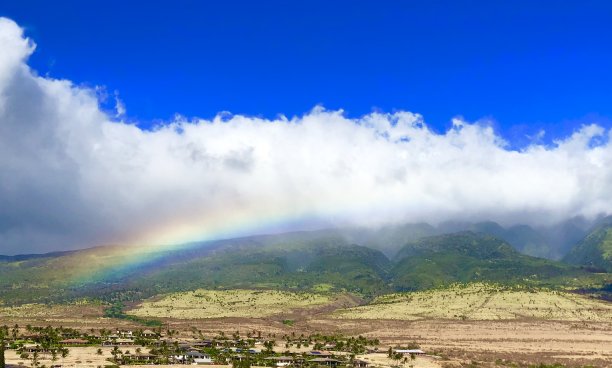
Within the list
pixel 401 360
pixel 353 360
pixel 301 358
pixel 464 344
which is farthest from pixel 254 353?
pixel 464 344

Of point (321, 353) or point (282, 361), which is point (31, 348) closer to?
point (282, 361)

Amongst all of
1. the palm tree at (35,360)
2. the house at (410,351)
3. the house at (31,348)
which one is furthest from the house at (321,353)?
the house at (31,348)

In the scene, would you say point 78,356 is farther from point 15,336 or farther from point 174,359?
point 15,336

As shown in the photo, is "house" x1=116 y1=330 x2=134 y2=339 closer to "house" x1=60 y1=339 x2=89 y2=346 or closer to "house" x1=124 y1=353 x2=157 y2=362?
"house" x1=60 y1=339 x2=89 y2=346

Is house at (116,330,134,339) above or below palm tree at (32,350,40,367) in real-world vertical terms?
below

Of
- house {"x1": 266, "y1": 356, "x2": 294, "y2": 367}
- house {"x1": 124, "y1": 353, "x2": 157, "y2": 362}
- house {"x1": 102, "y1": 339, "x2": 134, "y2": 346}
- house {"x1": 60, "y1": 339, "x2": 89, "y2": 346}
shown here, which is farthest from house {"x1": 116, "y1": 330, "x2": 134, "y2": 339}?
house {"x1": 266, "y1": 356, "x2": 294, "y2": 367}

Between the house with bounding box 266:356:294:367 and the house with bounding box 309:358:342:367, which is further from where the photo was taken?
the house with bounding box 309:358:342:367

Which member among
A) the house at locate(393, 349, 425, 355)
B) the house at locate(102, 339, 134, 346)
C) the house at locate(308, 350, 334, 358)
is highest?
the house at locate(102, 339, 134, 346)

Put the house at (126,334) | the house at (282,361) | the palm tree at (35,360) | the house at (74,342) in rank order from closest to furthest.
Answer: the palm tree at (35,360) < the house at (282,361) < the house at (74,342) < the house at (126,334)

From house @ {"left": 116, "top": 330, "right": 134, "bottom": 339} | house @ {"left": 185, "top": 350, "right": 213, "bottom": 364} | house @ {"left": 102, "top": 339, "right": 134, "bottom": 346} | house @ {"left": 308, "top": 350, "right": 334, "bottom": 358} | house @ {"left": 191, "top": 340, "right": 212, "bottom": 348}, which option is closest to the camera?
house @ {"left": 185, "top": 350, "right": 213, "bottom": 364}

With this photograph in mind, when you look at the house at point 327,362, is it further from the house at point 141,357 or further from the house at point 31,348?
the house at point 31,348

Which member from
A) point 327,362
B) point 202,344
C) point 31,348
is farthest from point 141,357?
point 327,362
